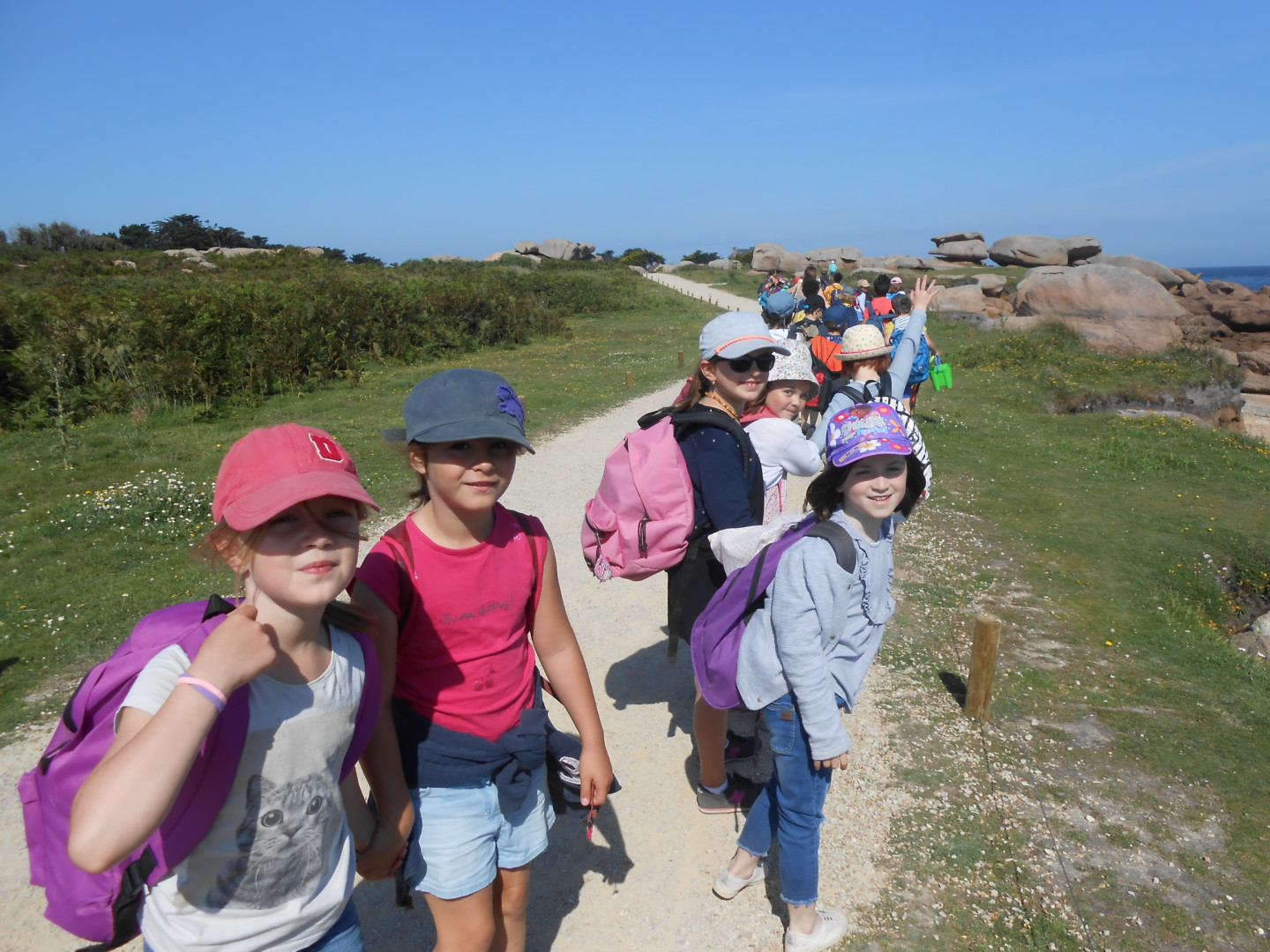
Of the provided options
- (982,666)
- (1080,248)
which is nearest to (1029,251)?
(1080,248)

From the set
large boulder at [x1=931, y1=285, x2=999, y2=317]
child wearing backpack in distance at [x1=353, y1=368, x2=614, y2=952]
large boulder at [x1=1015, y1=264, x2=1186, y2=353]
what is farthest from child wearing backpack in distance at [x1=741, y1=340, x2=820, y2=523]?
large boulder at [x1=931, y1=285, x2=999, y2=317]

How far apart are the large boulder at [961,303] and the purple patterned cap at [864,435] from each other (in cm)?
2530

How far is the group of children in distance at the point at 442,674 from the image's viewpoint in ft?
5.12

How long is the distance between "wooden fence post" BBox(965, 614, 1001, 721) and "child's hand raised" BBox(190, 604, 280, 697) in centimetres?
421

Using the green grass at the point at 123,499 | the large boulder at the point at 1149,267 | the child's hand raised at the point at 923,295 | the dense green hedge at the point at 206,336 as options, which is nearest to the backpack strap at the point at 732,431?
the green grass at the point at 123,499

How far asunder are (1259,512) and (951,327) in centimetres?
1598

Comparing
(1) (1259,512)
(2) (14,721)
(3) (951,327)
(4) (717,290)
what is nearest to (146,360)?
(2) (14,721)

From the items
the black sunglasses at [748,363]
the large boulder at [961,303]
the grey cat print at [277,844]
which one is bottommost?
the large boulder at [961,303]

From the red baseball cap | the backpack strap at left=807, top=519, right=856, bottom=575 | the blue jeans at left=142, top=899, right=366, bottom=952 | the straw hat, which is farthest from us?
the straw hat

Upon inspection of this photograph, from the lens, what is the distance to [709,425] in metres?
3.33

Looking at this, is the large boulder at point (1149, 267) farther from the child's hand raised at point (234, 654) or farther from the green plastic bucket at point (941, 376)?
the child's hand raised at point (234, 654)

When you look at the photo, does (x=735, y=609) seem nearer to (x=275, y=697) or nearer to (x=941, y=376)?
(x=275, y=697)

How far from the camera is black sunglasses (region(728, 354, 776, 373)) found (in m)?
3.32

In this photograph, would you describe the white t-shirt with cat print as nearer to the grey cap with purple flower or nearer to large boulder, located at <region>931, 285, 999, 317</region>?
the grey cap with purple flower
